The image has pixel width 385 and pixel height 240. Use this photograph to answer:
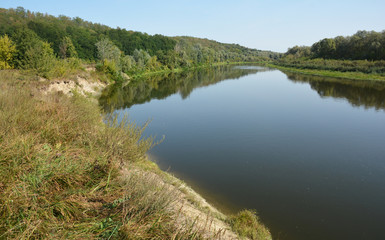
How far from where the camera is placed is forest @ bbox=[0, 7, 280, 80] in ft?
82.1

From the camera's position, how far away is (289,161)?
1147 cm

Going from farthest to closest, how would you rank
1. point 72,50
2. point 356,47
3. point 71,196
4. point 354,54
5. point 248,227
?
point 356,47 < point 354,54 < point 72,50 < point 248,227 < point 71,196

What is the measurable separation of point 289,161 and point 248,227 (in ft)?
20.9

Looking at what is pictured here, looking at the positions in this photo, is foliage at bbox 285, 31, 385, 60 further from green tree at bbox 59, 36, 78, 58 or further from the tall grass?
green tree at bbox 59, 36, 78, 58

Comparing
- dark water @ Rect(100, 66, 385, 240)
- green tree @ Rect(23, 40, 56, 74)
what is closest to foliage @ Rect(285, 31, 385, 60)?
dark water @ Rect(100, 66, 385, 240)

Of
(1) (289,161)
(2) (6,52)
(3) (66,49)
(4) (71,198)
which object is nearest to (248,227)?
(4) (71,198)

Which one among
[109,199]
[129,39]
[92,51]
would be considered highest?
[129,39]

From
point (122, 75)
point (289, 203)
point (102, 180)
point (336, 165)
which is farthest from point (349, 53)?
point (102, 180)

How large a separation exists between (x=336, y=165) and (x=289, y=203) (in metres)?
4.61

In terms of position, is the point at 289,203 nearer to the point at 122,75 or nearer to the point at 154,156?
the point at 154,156

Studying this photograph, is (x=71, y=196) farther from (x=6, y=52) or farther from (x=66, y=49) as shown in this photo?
(x=66, y=49)

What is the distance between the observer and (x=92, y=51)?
65188mm

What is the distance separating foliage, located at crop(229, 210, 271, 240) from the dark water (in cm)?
75

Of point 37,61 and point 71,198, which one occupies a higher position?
point 37,61
